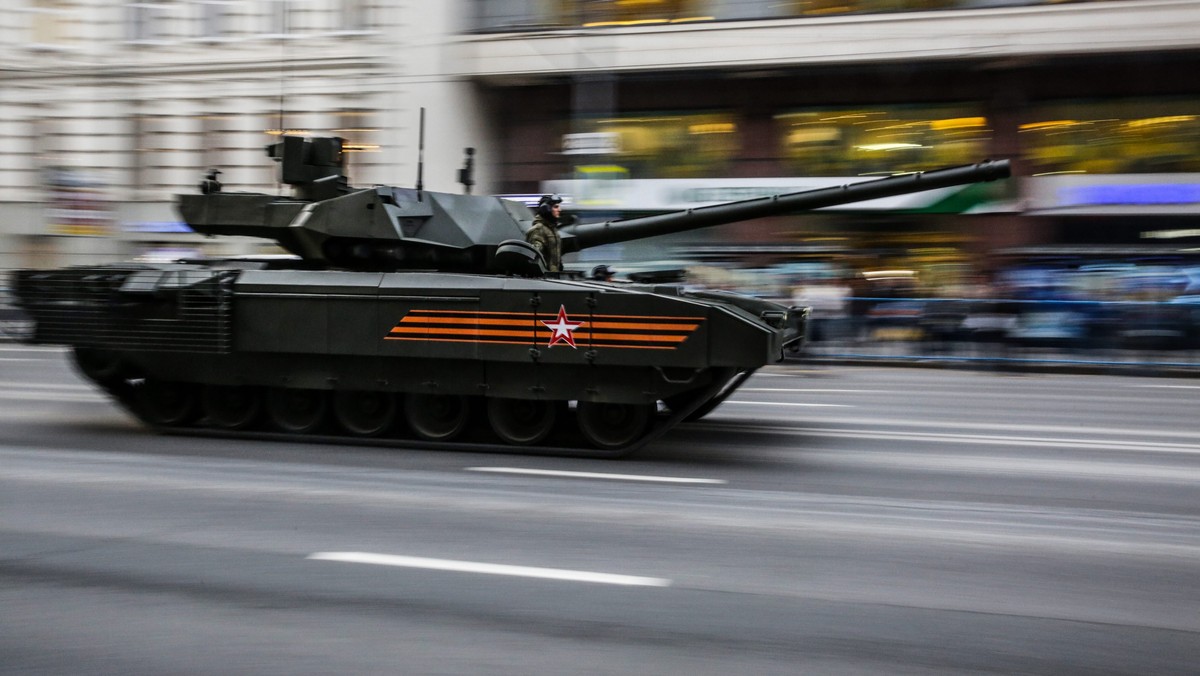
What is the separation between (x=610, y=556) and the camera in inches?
249

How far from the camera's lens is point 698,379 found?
9.40 metres

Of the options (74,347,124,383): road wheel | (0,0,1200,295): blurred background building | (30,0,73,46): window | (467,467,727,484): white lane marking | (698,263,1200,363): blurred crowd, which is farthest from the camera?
(30,0,73,46): window

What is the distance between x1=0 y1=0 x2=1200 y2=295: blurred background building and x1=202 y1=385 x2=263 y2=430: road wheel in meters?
13.8

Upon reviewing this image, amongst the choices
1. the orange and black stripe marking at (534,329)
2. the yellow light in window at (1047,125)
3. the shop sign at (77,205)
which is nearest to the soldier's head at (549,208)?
the orange and black stripe marking at (534,329)

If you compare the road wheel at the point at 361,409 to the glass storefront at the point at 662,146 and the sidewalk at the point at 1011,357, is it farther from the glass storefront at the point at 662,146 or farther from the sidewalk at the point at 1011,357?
the glass storefront at the point at 662,146

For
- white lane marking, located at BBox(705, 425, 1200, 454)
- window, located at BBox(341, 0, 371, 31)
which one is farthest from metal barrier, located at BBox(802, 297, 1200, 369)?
window, located at BBox(341, 0, 371, 31)

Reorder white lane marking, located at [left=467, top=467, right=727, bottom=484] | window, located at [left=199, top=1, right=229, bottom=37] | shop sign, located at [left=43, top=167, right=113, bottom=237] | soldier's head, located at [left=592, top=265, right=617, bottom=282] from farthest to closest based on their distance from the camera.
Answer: window, located at [left=199, top=1, right=229, bottom=37]
shop sign, located at [left=43, top=167, right=113, bottom=237]
soldier's head, located at [left=592, top=265, right=617, bottom=282]
white lane marking, located at [left=467, top=467, right=727, bottom=484]

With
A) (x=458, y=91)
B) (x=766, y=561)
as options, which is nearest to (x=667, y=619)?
(x=766, y=561)

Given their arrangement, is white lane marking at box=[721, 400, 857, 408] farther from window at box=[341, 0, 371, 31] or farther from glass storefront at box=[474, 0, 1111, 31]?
window at box=[341, 0, 371, 31]

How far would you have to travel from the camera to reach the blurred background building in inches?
942

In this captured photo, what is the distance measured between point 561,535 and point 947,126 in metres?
20.7

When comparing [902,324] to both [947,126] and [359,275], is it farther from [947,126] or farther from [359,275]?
[359,275]

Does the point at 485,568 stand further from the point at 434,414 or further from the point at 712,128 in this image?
the point at 712,128

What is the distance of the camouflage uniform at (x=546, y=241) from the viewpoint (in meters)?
10.6
